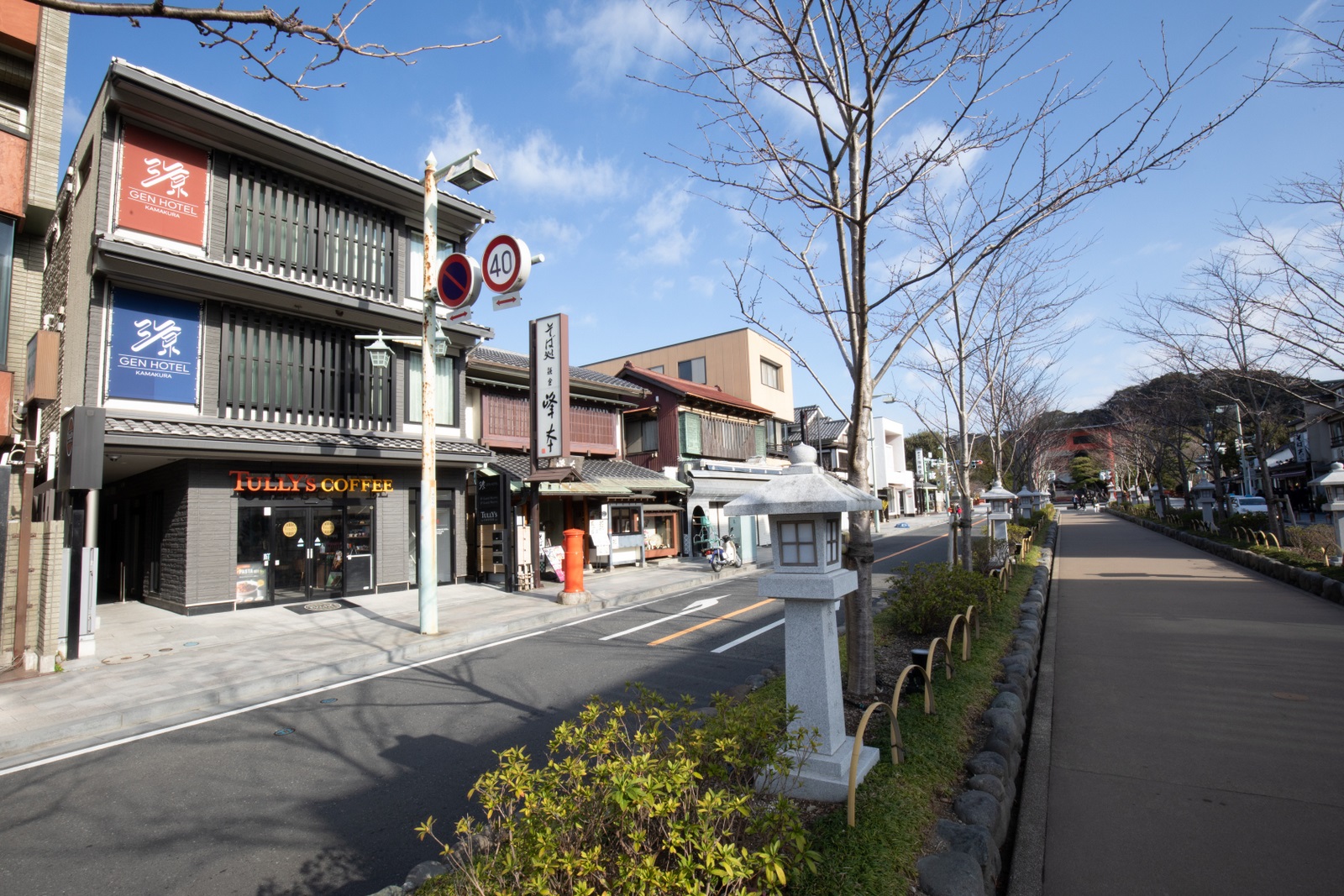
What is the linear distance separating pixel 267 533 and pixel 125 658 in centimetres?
480

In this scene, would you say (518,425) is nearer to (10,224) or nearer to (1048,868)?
(10,224)

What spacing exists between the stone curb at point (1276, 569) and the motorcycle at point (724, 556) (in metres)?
12.4

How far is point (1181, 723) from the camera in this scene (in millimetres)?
5977

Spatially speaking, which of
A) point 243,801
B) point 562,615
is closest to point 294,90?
point 243,801

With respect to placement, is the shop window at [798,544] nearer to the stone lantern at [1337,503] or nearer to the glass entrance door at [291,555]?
the glass entrance door at [291,555]

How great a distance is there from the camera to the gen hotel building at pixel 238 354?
38.6 ft

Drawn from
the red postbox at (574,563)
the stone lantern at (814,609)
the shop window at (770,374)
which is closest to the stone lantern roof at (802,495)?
the stone lantern at (814,609)

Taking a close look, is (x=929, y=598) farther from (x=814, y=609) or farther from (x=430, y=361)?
(x=430, y=361)

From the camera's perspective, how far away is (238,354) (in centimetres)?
1332

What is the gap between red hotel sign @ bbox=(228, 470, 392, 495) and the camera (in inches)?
513

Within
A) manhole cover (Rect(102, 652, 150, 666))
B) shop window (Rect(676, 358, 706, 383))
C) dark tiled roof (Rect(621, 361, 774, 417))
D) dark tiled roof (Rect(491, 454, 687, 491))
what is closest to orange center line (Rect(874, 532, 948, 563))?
dark tiled roof (Rect(491, 454, 687, 491))

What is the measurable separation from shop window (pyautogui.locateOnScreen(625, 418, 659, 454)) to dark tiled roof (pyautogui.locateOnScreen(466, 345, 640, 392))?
2896mm

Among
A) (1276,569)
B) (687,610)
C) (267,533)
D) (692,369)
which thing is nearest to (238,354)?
(267,533)

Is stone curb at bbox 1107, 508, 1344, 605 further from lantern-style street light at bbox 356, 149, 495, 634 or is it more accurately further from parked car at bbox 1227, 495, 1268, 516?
lantern-style street light at bbox 356, 149, 495, 634
